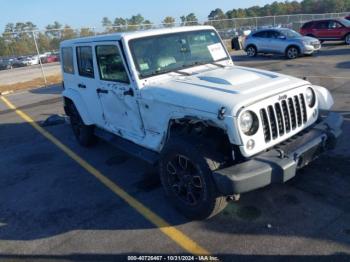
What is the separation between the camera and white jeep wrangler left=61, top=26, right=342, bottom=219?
3.58m

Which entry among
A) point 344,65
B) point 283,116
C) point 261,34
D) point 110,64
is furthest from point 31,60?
point 283,116

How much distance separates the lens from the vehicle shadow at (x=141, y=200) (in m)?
3.85

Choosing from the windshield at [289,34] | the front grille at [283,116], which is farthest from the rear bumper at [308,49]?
the front grille at [283,116]

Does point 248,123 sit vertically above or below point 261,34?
Answer: above

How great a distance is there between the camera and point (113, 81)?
16.7ft

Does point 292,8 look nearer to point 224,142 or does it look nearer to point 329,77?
point 329,77

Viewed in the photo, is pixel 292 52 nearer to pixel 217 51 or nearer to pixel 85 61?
pixel 217 51

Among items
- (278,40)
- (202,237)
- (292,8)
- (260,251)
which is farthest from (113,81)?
(292,8)

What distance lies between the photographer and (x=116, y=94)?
5066 millimetres

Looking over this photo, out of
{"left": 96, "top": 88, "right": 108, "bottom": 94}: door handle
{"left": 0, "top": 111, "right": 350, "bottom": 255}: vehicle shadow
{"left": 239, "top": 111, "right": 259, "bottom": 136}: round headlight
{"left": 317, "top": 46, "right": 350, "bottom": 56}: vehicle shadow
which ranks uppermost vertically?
{"left": 96, "top": 88, "right": 108, "bottom": 94}: door handle

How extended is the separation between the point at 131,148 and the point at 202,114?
1751 millimetres

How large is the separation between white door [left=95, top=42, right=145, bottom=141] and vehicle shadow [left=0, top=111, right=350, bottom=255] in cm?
78

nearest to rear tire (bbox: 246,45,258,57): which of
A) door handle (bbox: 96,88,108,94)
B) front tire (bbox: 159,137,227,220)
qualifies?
door handle (bbox: 96,88,108,94)

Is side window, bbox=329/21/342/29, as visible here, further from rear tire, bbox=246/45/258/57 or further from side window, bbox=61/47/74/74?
side window, bbox=61/47/74/74
